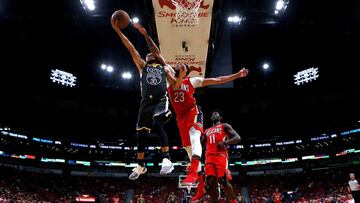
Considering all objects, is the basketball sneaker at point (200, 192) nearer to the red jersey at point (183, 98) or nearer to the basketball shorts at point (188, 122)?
the basketball shorts at point (188, 122)

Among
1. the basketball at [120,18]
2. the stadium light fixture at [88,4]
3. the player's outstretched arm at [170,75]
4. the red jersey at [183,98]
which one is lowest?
the red jersey at [183,98]

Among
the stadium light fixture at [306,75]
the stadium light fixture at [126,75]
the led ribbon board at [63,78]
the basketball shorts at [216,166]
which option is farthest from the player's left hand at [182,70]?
the stadium light fixture at [306,75]

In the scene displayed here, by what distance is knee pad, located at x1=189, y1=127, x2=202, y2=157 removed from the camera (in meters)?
5.23

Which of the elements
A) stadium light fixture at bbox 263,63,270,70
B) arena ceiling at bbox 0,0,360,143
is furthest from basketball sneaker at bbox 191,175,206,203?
stadium light fixture at bbox 263,63,270,70

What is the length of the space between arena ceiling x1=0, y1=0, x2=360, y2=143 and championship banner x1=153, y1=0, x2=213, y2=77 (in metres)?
0.41

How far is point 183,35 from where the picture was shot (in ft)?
38.6

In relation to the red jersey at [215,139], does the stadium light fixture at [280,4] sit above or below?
above

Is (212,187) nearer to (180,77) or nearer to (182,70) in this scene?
(180,77)

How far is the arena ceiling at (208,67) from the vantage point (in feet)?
50.3

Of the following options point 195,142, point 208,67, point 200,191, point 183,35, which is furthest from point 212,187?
point 208,67

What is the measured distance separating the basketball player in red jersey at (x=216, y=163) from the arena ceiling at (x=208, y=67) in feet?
20.2

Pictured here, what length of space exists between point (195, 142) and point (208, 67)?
9147 millimetres

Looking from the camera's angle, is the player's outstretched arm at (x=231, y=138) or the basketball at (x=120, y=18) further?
the player's outstretched arm at (x=231, y=138)

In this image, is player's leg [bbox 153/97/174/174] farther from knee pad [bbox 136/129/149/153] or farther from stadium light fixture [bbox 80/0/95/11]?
stadium light fixture [bbox 80/0/95/11]
